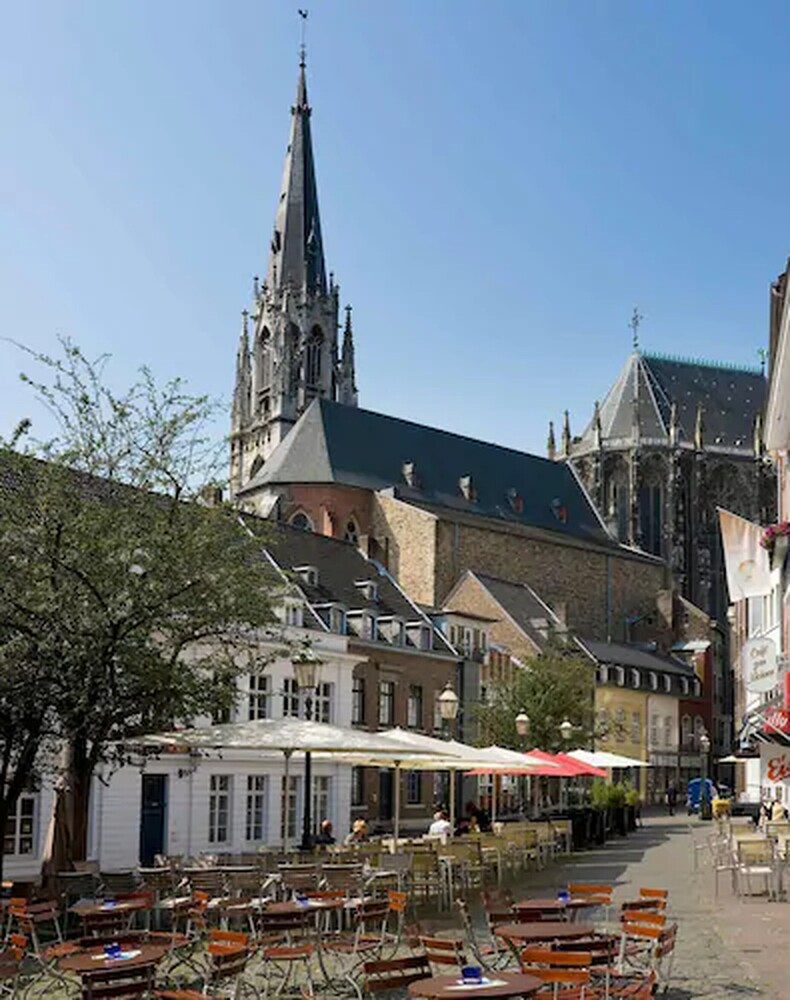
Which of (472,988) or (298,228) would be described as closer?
(472,988)

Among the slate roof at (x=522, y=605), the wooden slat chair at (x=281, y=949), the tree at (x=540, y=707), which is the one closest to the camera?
Result: the wooden slat chair at (x=281, y=949)

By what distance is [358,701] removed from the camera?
37.2m

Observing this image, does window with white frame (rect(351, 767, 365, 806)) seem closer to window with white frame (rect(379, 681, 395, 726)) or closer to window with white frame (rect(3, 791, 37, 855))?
window with white frame (rect(379, 681, 395, 726))

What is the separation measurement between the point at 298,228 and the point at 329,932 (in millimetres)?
84903

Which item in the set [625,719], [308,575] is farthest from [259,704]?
[625,719]

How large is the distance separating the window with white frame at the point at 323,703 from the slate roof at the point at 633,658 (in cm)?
2898

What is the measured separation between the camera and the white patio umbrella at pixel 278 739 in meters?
18.5

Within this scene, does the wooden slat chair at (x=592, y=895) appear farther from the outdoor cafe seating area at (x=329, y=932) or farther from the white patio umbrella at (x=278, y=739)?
the white patio umbrella at (x=278, y=739)

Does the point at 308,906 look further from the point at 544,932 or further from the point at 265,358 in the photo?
the point at 265,358

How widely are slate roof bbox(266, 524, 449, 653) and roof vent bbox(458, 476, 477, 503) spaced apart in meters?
31.8

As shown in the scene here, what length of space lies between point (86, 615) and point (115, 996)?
866cm

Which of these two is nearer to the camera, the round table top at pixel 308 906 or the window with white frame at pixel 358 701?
the round table top at pixel 308 906

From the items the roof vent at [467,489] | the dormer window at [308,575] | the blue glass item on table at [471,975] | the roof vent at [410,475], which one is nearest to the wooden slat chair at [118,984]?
the blue glass item on table at [471,975]

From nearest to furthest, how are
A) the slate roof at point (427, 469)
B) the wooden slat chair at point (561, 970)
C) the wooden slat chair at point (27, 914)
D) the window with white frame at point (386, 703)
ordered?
the wooden slat chair at point (561, 970) < the wooden slat chair at point (27, 914) < the window with white frame at point (386, 703) < the slate roof at point (427, 469)
